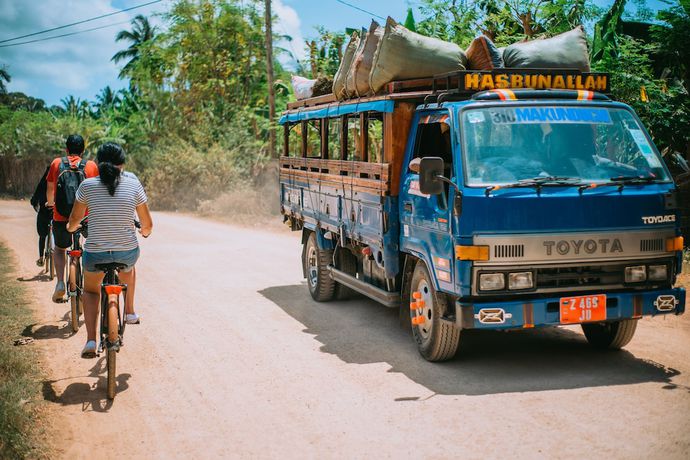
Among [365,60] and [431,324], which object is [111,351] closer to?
[431,324]

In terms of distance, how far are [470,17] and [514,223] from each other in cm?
1285

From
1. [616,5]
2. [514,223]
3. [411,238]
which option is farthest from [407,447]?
[616,5]

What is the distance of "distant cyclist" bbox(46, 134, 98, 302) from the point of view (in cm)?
828

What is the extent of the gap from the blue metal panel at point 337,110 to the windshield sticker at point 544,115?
1.25 meters

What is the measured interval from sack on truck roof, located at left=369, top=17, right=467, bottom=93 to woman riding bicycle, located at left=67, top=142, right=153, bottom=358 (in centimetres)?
277

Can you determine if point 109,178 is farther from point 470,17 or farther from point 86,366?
point 470,17

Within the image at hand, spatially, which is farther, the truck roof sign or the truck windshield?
the truck roof sign

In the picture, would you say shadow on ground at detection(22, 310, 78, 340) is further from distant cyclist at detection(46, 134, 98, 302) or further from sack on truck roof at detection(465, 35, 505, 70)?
sack on truck roof at detection(465, 35, 505, 70)

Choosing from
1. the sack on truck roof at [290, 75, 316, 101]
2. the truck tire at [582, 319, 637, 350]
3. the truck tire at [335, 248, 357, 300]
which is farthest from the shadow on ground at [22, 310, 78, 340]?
the truck tire at [582, 319, 637, 350]

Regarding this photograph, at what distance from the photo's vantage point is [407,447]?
16.4ft

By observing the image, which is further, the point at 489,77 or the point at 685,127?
the point at 685,127

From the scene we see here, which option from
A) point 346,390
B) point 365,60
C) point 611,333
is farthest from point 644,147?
point 346,390

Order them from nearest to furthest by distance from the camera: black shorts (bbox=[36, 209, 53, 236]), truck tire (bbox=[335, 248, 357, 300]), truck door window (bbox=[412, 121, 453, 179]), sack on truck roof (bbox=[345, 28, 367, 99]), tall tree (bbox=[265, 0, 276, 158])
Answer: truck door window (bbox=[412, 121, 453, 179])
sack on truck roof (bbox=[345, 28, 367, 99])
truck tire (bbox=[335, 248, 357, 300])
black shorts (bbox=[36, 209, 53, 236])
tall tree (bbox=[265, 0, 276, 158])

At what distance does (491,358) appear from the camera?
7141 millimetres
